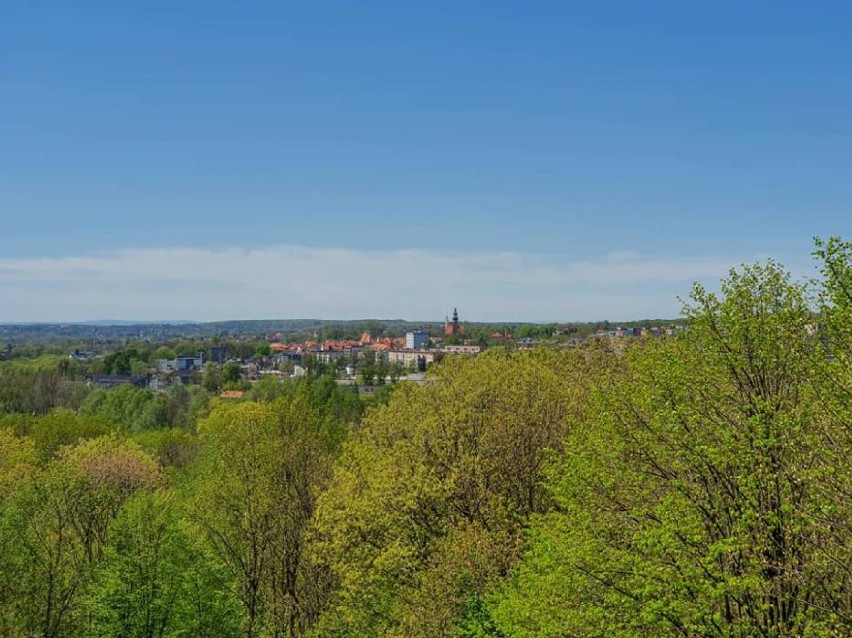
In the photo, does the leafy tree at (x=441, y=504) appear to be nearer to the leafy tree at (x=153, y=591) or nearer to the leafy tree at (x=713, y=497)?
the leafy tree at (x=713, y=497)

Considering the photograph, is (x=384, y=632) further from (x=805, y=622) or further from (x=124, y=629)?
(x=805, y=622)

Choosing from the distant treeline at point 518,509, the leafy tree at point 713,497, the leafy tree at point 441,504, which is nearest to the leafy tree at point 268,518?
the distant treeline at point 518,509

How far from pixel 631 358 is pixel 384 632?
1272cm

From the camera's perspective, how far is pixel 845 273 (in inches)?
615

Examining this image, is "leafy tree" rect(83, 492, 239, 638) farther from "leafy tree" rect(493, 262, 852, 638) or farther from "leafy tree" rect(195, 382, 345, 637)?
"leafy tree" rect(493, 262, 852, 638)

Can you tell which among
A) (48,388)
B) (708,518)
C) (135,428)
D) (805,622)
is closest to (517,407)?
(708,518)

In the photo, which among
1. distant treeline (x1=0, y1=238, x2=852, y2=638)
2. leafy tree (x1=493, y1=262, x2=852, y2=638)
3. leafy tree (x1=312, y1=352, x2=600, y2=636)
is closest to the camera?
leafy tree (x1=493, y1=262, x2=852, y2=638)

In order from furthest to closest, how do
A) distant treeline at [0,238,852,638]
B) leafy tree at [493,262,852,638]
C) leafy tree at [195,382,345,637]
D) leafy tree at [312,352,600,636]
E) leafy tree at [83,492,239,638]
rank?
1. leafy tree at [195,382,345,637]
2. leafy tree at [83,492,239,638]
3. leafy tree at [312,352,600,636]
4. distant treeline at [0,238,852,638]
5. leafy tree at [493,262,852,638]

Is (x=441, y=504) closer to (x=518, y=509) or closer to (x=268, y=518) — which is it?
(x=518, y=509)

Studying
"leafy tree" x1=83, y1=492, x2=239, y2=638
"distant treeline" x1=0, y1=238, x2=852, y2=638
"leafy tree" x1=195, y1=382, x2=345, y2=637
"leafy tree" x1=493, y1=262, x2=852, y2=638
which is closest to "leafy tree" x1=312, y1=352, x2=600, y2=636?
"distant treeline" x1=0, y1=238, x2=852, y2=638

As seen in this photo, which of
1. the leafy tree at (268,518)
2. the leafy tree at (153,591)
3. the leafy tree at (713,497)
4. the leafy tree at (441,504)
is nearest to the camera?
the leafy tree at (713,497)

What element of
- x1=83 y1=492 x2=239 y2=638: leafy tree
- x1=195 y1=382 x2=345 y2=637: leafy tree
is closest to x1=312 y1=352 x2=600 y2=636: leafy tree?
x1=195 y1=382 x2=345 y2=637: leafy tree

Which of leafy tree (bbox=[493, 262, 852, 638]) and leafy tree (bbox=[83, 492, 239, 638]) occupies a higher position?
leafy tree (bbox=[493, 262, 852, 638])

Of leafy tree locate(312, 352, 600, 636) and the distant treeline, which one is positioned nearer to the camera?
the distant treeline
